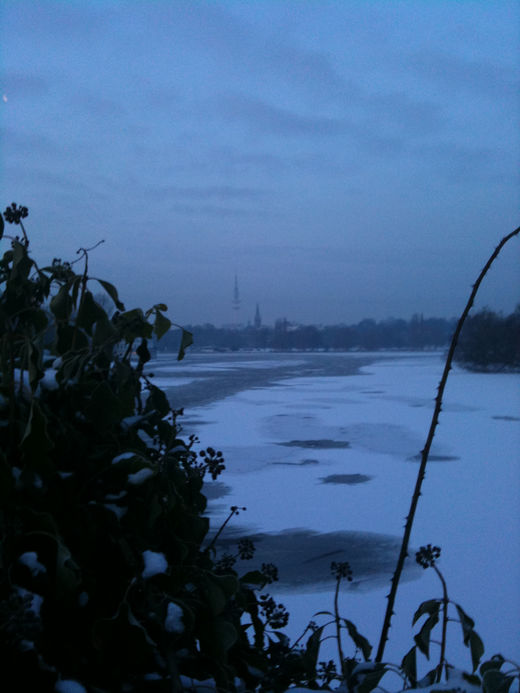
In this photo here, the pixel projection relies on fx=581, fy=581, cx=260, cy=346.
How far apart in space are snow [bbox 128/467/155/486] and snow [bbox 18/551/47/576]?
5.6 inches

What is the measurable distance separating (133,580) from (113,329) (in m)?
0.38

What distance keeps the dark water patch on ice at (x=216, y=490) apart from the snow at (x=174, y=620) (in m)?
4.75

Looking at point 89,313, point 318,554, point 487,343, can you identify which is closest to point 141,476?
point 89,313

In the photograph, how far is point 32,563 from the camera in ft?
2.29

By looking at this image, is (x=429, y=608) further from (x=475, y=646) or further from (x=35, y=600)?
(x=35, y=600)

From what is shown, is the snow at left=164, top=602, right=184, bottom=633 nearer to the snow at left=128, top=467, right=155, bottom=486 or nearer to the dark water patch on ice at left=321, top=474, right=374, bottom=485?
the snow at left=128, top=467, right=155, bottom=486

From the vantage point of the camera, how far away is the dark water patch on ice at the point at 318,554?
3.57m

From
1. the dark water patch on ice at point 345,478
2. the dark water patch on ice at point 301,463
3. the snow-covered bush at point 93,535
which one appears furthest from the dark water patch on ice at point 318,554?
the snow-covered bush at point 93,535

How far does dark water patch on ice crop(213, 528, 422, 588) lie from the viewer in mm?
3574

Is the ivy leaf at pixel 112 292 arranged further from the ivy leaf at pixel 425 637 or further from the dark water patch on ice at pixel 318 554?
the dark water patch on ice at pixel 318 554

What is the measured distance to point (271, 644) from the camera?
1.23 metres

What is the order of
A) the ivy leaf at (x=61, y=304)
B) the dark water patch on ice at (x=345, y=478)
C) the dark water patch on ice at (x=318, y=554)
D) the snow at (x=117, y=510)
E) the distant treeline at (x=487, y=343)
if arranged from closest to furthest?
the snow at (x=117, y=510) → the ivy leaf at (x=61, y=304) → the dark water patch on ice at (x=318, y=554) → the dark water patch on ice at (x=345, y=478) → the distant treeline at (x=487, y=343)

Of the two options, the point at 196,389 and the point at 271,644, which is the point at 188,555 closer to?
the point at 271,644

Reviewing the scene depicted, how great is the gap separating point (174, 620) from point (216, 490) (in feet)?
16.8
